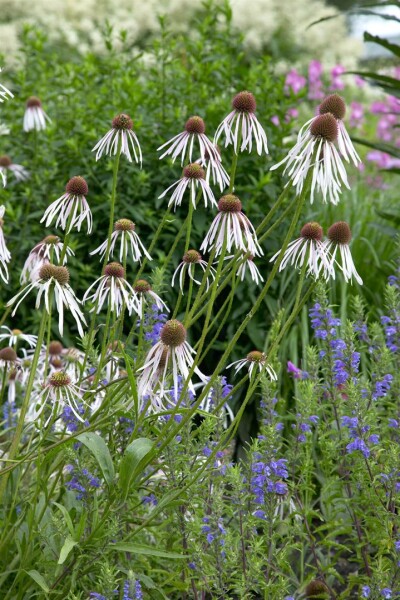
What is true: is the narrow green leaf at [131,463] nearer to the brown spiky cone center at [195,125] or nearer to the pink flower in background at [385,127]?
the brown spiky cone center at [195,125]

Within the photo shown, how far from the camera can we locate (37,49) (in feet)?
16.0

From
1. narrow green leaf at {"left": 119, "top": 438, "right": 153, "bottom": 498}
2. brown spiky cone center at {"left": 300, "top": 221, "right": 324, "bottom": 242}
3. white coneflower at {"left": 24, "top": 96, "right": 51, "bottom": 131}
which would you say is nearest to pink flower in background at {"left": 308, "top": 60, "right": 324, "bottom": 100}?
white coneflower at {"left": 24, "top": 96, "right": 51, "bottom": 131}

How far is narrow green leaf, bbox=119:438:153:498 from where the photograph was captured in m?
1.87

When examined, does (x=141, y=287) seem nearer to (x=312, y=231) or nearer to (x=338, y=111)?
(x=312, y=231)

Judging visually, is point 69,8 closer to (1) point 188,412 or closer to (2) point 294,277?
(2) point 294,277

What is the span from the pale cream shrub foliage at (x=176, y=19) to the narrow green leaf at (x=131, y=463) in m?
10.1

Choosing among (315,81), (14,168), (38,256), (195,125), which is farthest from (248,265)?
(315,81)

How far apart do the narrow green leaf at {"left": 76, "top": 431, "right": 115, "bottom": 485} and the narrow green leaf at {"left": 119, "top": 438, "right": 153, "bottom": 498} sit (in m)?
0.06

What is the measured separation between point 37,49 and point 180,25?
9242 millimetres

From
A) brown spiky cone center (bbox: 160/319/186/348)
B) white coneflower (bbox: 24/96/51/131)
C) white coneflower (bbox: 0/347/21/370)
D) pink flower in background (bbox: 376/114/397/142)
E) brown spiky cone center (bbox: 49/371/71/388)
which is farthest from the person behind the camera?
pink flower in background (bbox: 376/114/397/142)

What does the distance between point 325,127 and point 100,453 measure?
33.6 inches

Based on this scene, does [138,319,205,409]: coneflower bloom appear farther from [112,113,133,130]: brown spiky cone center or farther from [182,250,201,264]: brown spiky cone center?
[112,113,133,130]: brown spiky cone center

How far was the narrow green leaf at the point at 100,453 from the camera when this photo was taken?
195cm

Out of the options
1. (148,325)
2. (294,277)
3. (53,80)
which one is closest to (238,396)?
(294,277)
